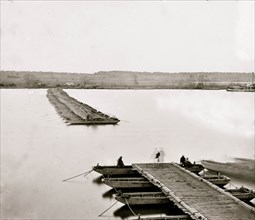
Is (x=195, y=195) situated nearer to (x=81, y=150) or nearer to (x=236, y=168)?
(x=236, y=168)

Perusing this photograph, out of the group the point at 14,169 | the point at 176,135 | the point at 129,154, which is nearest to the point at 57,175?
the point at 14,169

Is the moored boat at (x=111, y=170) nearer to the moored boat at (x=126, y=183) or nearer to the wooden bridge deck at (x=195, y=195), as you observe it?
the wooden bridge deck at (x=195, y=195)

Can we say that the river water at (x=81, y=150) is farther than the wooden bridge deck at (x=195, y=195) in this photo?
Yes

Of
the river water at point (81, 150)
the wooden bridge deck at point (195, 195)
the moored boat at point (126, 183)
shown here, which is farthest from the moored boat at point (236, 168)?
the moored boat at point (126, 183)

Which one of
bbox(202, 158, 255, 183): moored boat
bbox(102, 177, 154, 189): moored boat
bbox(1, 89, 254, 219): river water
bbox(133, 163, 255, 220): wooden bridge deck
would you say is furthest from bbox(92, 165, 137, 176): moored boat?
bbox(202, 158, 255, 183): moored boat

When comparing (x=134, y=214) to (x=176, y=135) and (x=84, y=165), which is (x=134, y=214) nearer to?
(x=84, y=165)

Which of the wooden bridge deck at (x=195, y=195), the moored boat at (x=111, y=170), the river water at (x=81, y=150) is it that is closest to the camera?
the wooden bridge deck at (x=195, y=195)
